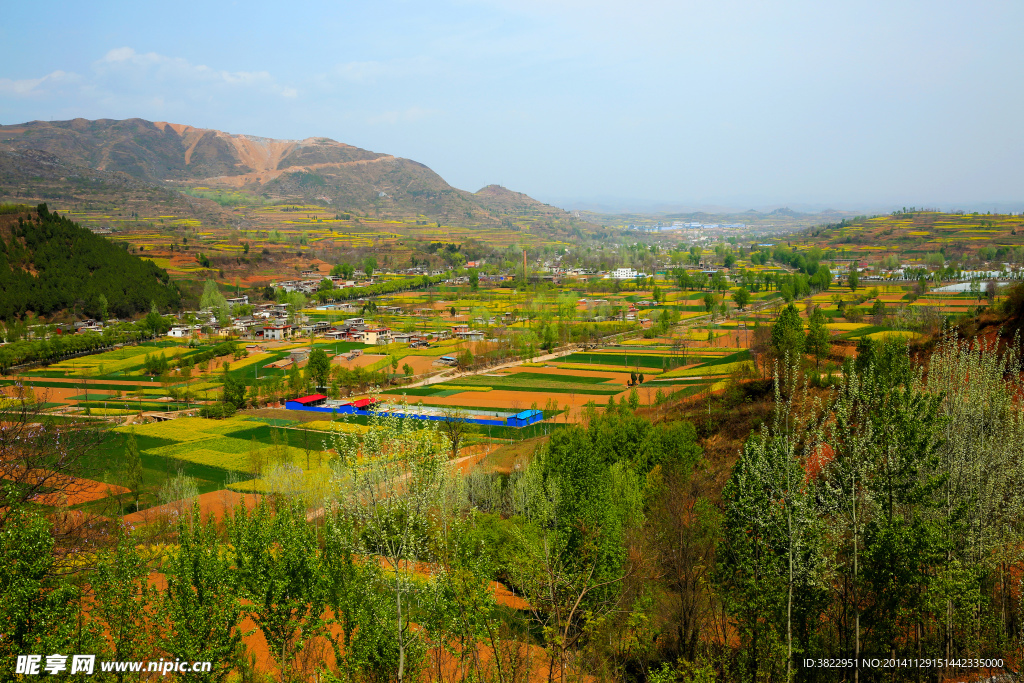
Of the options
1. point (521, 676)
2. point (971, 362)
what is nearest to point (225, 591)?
point (521, 676)

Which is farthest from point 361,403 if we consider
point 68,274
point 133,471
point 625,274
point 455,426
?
point 625,274

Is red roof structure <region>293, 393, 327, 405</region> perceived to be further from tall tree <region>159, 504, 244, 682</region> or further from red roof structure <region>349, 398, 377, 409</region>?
tall tree <region>159, 504, 244, 682</region>

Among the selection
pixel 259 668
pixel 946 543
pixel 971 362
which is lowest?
pixel 259 668

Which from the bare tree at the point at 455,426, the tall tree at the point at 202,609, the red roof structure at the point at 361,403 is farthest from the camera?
the red roof structure at the point at 361,403

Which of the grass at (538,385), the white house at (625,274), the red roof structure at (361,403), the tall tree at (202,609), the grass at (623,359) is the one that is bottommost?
the red roof structure at (361,403)

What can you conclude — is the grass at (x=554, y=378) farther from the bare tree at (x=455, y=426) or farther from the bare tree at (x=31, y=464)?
the bare tree at (x=31, y=464)

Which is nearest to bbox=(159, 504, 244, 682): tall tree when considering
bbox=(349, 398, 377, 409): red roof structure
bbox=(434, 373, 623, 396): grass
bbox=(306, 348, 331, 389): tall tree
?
bbox=(349, 398, 377, 409): red roof structure

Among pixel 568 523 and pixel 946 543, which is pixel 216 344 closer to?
pixel 568 523

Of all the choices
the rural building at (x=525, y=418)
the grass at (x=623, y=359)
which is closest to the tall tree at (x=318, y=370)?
the rural building at (x=525, y=418)
